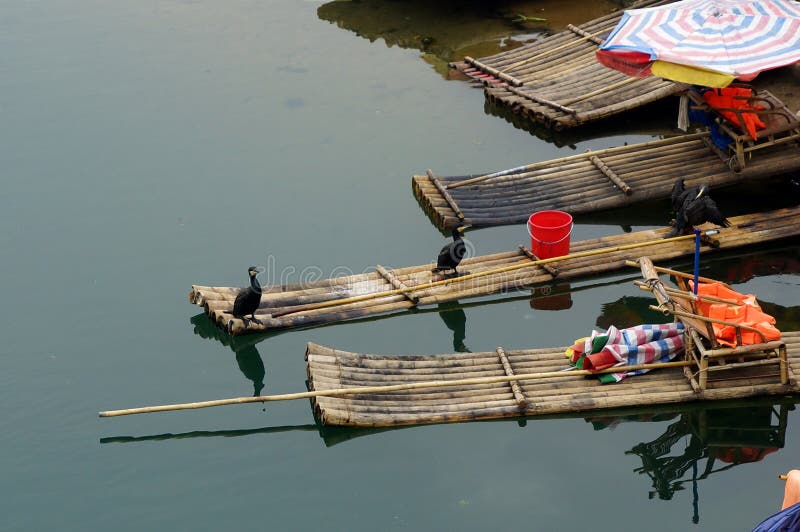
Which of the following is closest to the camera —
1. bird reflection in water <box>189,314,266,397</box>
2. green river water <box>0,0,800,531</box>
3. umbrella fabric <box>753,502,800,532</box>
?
umbrella fabric <box>753,502,800,532</box>

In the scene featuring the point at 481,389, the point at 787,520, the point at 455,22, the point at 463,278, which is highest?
the point at 787,520

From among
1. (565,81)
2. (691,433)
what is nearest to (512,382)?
(691,433)

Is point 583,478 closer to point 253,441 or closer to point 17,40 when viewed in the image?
point 253,441

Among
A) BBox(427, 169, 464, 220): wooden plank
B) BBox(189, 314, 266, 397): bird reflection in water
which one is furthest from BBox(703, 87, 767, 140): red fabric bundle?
BBox(189, 314, 266, 397): bird reflection in water

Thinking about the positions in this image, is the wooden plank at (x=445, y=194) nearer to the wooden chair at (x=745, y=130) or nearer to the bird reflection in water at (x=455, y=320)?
the bird reflection in water at (x=455, y=320)

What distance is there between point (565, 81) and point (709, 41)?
13.8 ft

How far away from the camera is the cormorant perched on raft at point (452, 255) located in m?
11.9

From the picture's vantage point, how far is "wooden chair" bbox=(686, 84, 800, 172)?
13.4m

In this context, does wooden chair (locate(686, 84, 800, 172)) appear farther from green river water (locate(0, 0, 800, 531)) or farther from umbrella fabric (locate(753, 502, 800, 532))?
umbrella fabric (locate(753, 502, 800, 532))

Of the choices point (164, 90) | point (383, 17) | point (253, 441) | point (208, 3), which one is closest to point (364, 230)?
point (253, 441)

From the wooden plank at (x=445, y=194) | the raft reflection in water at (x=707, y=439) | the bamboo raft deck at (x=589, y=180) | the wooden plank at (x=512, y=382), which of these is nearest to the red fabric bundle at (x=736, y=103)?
the bamboo raft deck at (x=589, y=180)

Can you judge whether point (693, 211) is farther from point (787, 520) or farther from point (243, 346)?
point (787, 520)

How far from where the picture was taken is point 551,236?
40.3 feet

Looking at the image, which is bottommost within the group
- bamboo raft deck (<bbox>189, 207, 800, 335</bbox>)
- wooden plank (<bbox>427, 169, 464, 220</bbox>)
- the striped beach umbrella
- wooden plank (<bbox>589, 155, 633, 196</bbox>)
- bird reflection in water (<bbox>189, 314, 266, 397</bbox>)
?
bird reflection in water (<bbox>189, 314, 266, 397</bbox>)
